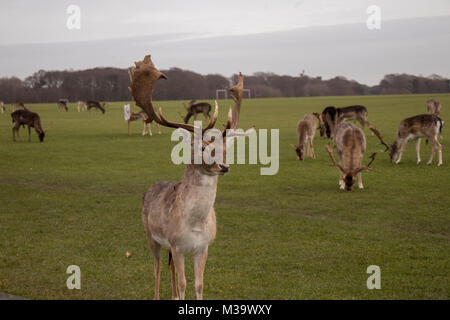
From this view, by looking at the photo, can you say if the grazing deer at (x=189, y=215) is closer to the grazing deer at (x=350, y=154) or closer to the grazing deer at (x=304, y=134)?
the grazing deer at (x=350, y=154)

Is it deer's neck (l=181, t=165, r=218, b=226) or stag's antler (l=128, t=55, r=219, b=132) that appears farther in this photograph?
stag's antler (l=128, t=55, r=219, b=132)

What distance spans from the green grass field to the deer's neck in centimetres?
174

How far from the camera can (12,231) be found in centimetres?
1032

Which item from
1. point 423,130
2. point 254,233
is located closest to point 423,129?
point 423,130

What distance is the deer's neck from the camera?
5.46 meters

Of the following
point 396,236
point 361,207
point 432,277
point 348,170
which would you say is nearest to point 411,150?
point 348,170

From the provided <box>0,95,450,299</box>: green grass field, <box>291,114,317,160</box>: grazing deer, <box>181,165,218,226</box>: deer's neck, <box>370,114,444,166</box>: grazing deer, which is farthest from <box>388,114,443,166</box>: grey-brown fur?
<box>181,165,218,226</box>: deer's neck

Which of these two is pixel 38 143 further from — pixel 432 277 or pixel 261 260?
pixel 432 277

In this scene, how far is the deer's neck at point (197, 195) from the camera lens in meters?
5.46

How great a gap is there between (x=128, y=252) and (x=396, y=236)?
4.77 m

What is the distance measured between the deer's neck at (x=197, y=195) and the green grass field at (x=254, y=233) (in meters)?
1.74

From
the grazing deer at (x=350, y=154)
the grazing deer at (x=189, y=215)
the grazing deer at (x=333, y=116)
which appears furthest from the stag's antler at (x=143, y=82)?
Answer: the grazing deer at (x=333, y=116)

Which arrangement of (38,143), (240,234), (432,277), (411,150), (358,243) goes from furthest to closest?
(38,143) < (411,150) < (240,234) < (358,243) < (432,277)

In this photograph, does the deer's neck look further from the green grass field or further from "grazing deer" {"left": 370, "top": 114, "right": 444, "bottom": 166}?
"grazing deer" {"left": 370, "top": 114, "right": 444, "bottom": 166}
